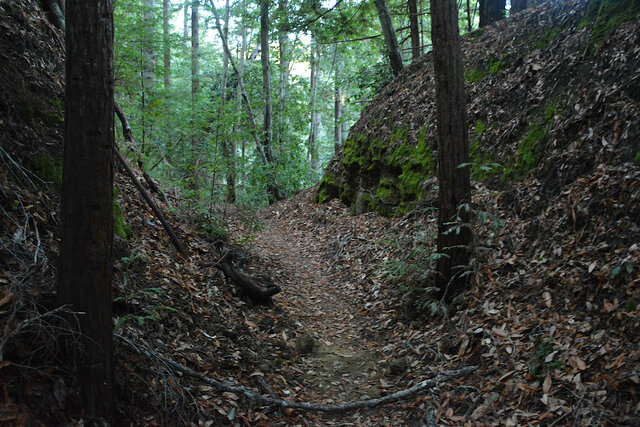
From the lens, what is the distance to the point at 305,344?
5.41 m

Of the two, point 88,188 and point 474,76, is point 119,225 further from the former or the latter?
point 474,76

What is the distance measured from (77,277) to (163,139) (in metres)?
10.3

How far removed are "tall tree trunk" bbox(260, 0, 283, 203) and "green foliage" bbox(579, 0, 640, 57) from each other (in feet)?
34.1

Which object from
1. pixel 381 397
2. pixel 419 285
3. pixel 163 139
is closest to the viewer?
pixel 381 397

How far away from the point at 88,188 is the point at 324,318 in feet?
15.0

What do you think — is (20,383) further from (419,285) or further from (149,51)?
(149,51)

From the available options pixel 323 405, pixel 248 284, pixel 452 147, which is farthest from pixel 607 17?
pixel 323 405

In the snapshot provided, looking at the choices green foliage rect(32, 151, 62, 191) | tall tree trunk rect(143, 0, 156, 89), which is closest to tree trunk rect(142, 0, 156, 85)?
tall tree trunk rect(143, 0, 156, 89)

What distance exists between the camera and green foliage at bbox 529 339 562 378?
11.8ft

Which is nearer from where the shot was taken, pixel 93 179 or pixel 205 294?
pixel 93 179

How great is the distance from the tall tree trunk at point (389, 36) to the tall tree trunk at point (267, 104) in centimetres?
461

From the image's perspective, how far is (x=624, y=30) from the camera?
5914 millimetres

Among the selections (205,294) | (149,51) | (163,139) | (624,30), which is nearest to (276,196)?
(163,139)

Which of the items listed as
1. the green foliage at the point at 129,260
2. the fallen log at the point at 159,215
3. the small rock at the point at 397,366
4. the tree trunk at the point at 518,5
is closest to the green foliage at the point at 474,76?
the tree trunk at the point at 518,5
